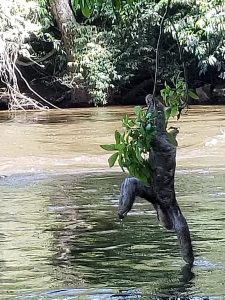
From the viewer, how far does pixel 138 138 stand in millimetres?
4469

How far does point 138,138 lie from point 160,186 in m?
1.01

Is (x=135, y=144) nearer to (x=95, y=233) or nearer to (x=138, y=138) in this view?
(x=138, y=138)

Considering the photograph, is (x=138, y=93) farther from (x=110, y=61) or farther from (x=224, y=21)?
(x=224, y=21)

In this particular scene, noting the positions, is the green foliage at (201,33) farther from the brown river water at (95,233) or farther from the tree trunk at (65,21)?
the brown river water at (95,233)

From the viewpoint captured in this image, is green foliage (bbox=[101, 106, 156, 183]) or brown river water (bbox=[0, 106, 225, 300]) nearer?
green foliage (bbox=[101, 106, 156, 183])

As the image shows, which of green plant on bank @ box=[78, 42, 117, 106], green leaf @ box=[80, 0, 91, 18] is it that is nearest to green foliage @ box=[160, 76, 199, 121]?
green leaf @ box=[80, 0, 91, 18]

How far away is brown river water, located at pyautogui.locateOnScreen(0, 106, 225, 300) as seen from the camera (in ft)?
19.9

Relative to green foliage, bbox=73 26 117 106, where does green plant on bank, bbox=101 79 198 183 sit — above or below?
above

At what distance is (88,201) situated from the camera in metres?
10.4

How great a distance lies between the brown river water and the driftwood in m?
0.54

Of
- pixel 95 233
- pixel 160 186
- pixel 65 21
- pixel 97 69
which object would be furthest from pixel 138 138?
pixel 65 21

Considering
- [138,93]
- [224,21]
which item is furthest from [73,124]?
[138,93]

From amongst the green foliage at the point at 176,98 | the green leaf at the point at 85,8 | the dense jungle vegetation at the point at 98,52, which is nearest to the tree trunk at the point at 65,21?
the dense jungle vegetation at the point at 98,52

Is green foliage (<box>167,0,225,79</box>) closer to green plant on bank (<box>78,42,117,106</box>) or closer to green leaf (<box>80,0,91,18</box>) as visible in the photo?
green plant on bank (<box>78,42,117,106</box>)
